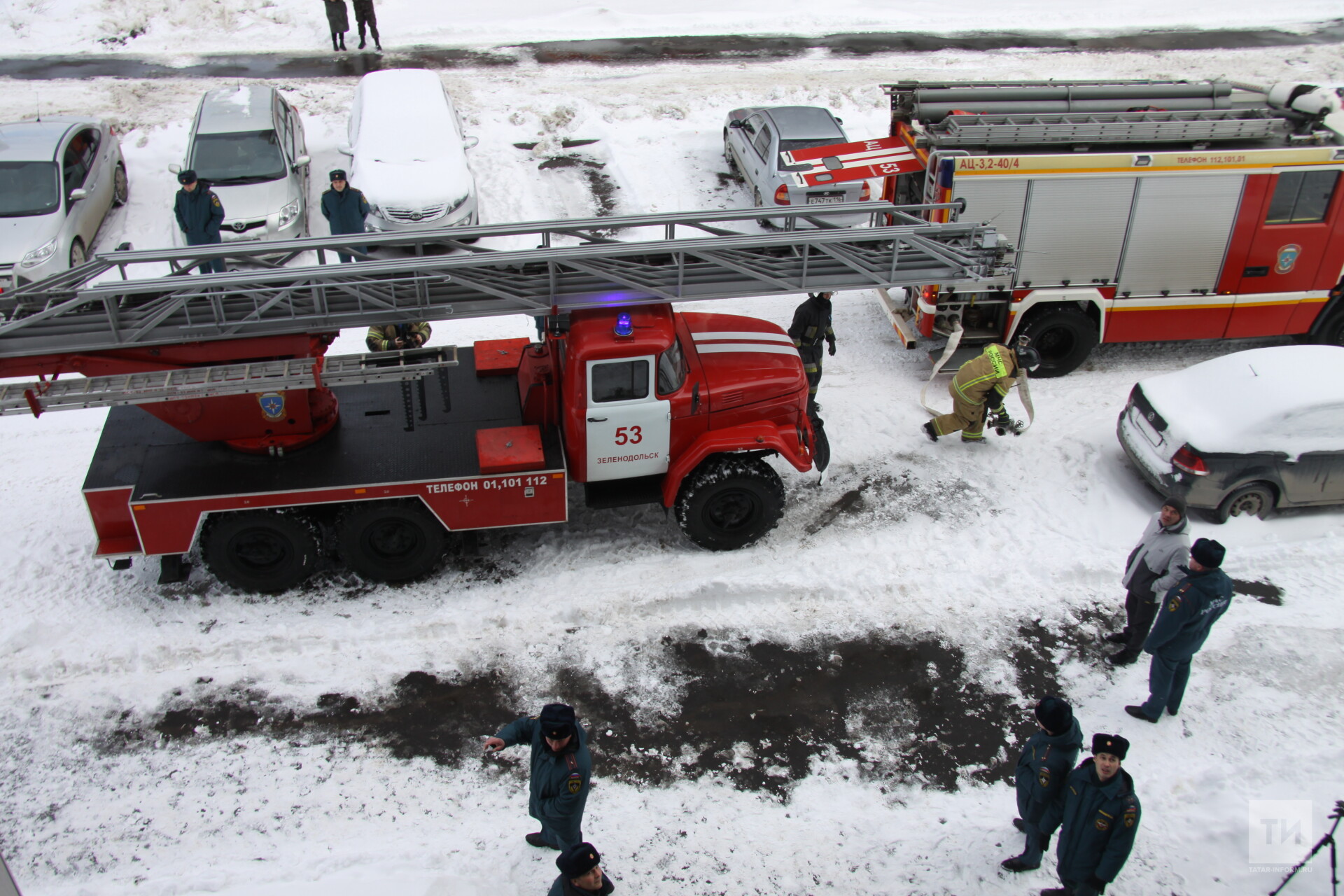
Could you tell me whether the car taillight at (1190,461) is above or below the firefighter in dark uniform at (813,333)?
below

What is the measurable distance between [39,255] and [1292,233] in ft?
49.3

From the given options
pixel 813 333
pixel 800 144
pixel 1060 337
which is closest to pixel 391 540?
pixel 813 333

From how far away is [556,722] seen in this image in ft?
17.0

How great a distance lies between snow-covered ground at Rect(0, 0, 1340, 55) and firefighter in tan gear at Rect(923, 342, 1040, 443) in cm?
1483

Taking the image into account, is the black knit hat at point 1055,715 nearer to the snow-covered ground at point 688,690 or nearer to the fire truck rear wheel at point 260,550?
the snow-covered ground at point 688,690

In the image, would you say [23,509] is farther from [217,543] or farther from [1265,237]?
[1265,237]

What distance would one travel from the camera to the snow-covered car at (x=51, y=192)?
39.3ft

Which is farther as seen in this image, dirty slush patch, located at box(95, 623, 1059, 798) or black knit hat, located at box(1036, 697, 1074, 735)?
dirty slush patch, located at box(95, 623, 1059, 798)

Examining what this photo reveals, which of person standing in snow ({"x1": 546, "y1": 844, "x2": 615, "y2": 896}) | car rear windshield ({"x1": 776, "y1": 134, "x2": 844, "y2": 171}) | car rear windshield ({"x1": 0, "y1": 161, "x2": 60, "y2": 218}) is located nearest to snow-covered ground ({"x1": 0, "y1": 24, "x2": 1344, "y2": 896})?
person standing in snow ({"x1": 546, "y1": 844, "x2": 615, "y2": 896})

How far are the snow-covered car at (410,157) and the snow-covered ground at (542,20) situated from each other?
21.2 feet

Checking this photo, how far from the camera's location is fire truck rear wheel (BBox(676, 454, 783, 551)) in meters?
8.49

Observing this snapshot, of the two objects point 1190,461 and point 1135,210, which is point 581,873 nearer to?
point 1190,461

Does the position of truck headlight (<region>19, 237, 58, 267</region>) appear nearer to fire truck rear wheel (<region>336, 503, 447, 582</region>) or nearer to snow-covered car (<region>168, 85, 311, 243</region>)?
snow-covered car (<region>168, 85, 311, 243</region>)

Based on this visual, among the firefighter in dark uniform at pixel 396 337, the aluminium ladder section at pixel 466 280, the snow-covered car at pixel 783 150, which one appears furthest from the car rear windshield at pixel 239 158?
the snow-covered car at pixel 783 150
